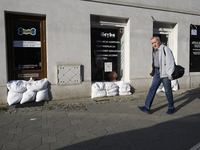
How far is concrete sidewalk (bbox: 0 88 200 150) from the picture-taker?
308 centimetres

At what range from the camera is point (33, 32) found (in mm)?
5969

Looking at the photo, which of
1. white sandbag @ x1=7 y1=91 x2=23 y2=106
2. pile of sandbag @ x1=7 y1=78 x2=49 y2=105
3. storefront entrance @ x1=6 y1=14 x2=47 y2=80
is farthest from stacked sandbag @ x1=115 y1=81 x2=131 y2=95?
white sandbag @ x1=7 y1=91 x2=23 y2=106

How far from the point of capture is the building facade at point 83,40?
5742 millimetres

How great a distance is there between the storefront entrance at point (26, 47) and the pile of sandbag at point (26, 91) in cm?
44

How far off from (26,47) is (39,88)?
145 cm

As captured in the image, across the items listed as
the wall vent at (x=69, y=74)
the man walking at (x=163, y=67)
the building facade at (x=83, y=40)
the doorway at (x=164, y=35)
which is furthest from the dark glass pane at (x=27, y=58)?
the doorway at (x=164, y=35)

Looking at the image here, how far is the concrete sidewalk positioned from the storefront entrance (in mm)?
1200

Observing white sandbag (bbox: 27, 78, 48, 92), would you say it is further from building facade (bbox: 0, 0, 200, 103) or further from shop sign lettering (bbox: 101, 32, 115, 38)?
shop sign lettering (bbox: 101, 32, 115, 38)

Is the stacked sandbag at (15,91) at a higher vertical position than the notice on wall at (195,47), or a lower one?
lower

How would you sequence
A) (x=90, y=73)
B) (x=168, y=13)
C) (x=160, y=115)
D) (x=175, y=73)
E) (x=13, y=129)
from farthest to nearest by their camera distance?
(x=168, y=13) < (x=90, y=73) < (x=160, y=115) < (x=175, y=73) < (x=13, y=129)

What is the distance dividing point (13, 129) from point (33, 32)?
3405 millimetres

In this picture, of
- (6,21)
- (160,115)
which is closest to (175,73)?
(160,115)

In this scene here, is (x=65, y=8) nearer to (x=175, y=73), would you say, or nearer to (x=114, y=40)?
(x=114, y=40)

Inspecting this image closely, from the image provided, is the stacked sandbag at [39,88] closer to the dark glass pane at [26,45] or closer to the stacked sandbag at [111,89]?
the dark glass pane at [26,45]
